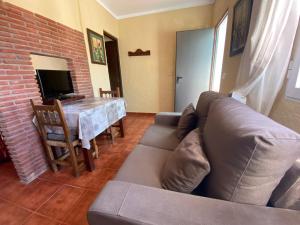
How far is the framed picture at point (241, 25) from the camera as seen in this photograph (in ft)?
4.51

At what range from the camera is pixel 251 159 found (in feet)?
1.69

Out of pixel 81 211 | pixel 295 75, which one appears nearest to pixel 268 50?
pixel 295 75

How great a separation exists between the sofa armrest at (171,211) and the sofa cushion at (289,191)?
0.12 feet

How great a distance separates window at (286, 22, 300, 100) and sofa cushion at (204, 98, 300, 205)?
418mm

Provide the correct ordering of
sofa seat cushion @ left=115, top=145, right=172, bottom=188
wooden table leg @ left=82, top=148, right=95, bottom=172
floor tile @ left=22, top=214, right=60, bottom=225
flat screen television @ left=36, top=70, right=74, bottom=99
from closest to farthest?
1. sofa seat cushion @ left=115, top=145, right=172, bottom=188
2. floor tile @ left=22, top=214, right=60, bottom=225
3. wooden table leg @ left=82, top=148, right=95, bottom=172
4. flat screen television @ left=36, top=70, right=74, bottom=99

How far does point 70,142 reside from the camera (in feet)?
5.04

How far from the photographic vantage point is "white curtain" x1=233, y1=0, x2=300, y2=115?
2.91ft

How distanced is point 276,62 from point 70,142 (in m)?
1.93

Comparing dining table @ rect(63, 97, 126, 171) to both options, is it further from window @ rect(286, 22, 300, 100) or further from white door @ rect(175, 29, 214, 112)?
white door @ rect(175, 29, 214, 112)

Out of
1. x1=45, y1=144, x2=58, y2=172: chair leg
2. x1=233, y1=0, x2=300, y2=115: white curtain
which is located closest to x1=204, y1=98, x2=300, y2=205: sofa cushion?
x1=233, y1=0, x2=300, y2=115: white curtain

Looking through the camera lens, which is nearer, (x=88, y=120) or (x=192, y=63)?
(x=88, y=120)

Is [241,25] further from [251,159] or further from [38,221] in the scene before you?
[38,221]

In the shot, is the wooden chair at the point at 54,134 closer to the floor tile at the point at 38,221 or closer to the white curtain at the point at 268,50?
the floor tile at the point at 38,221

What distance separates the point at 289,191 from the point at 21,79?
7.52 ft
